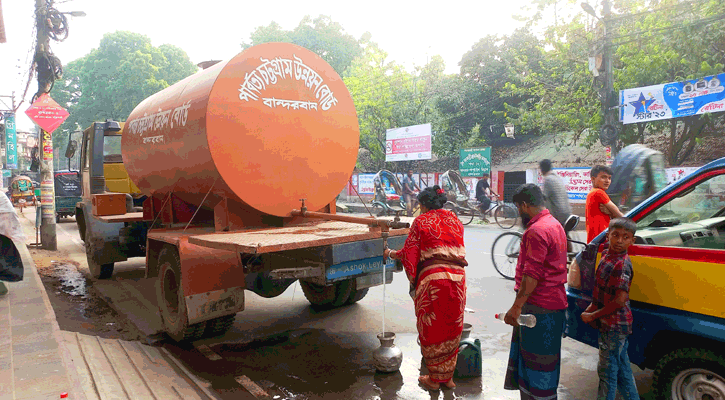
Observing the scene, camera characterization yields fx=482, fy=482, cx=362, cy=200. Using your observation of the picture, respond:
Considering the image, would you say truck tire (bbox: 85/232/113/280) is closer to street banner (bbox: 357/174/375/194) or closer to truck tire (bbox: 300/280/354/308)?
truck tire (bbox: 300/280/354/308)

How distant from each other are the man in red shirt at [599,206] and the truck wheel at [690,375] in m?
1.96

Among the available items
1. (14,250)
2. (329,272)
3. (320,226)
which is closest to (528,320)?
(329,272)

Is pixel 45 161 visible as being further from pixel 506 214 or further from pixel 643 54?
pixel 643 54

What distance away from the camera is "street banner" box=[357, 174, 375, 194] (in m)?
26.9

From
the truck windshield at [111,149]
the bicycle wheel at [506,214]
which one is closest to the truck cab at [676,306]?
the truck windshield at [111,149]

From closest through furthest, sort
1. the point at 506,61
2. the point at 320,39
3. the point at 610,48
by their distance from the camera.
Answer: the point at 610,48
the point at 506,61
the point at 320,39

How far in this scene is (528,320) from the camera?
109 inches

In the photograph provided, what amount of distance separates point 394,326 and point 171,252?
7.87ft

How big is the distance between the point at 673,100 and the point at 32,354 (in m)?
16.0

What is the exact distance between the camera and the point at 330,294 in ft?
18.7

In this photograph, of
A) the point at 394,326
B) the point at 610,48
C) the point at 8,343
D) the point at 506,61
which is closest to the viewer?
the point at 8,343

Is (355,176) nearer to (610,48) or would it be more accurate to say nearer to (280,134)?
(610,48)

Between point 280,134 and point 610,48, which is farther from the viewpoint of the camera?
point 610,48

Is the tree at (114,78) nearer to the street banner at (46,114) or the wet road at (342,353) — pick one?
the street banner at (46,114)
